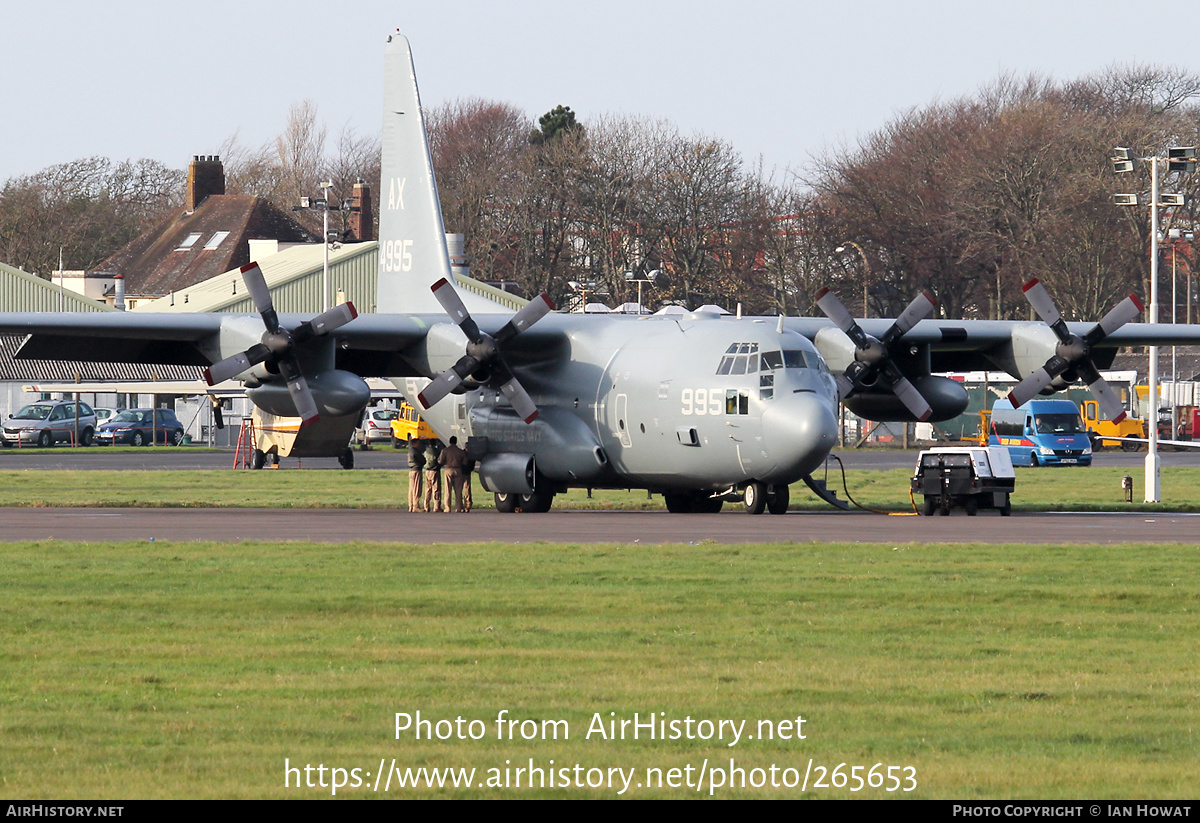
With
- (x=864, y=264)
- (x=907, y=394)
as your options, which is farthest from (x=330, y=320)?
(x=864, y=264)

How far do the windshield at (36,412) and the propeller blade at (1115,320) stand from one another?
4983 centimetres

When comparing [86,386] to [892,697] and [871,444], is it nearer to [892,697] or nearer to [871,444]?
[871,444]

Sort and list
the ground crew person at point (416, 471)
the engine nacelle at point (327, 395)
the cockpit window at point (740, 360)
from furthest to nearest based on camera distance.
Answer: the ground crew person at point (416, 471) → the engine nacelle at point (327, 395) → the cockpit window at point (740, 360)

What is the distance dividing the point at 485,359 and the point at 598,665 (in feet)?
59.9

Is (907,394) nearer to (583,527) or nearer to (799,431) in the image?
(799,431)

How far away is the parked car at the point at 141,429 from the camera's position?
71.2m

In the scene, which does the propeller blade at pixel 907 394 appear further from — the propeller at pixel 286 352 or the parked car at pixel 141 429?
the parked car at pixel 141 429

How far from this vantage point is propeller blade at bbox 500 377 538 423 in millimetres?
30562

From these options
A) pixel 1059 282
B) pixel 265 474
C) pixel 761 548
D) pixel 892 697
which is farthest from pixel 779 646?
pixel 1059 282

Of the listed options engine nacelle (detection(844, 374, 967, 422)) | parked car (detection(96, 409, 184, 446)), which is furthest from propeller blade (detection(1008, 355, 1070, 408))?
parked car (detection(96, 409, 184, 446))

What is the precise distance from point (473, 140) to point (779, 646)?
9355 cm

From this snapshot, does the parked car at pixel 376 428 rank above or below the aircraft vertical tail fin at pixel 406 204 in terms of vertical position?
below

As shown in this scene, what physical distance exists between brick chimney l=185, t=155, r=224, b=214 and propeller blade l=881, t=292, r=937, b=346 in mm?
72417

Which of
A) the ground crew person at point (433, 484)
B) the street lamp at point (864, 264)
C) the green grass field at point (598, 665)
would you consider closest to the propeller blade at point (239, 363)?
the ground crew person at point (433, 484)
